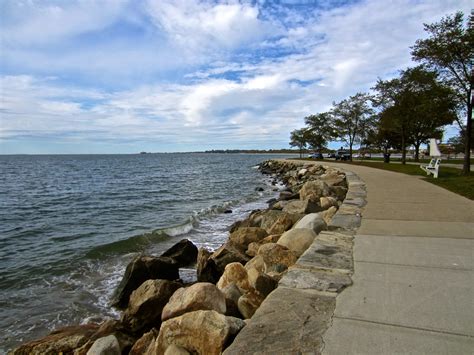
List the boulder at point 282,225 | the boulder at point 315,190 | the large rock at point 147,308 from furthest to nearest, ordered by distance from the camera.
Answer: the boulder at point 315,190, the boulder at point 282,225, the large rock at point 147,308

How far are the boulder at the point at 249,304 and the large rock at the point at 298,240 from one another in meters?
1.46

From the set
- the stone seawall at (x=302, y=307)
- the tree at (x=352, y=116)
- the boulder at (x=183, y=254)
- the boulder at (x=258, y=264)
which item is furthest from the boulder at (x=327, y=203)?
the tree at (x=352, y=116)

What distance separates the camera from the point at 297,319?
8.90 ft

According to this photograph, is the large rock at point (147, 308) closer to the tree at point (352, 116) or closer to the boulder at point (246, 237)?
the boulder at point (246, 237)

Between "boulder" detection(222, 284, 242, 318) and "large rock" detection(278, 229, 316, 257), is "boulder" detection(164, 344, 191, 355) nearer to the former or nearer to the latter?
"boulder" detection(222, 284, 242, 318)

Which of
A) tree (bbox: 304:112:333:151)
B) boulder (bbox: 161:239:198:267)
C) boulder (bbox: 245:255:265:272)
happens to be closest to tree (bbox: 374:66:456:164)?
boulder (bbox: 161:239:198:267)

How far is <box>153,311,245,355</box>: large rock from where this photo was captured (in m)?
2.97

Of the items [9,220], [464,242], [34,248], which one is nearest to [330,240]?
[464,242]

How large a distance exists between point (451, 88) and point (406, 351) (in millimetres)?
17848

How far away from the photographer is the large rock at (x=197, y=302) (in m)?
3.77

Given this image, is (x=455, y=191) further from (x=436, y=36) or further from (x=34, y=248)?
(x=34, y=248)

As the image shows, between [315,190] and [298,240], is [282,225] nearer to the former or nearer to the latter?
[298,240]

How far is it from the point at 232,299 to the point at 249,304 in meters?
0.29

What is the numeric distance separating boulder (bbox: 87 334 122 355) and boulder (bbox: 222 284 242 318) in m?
1.44
